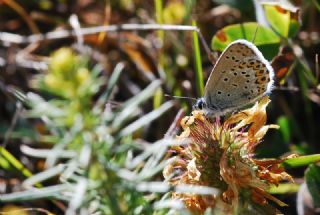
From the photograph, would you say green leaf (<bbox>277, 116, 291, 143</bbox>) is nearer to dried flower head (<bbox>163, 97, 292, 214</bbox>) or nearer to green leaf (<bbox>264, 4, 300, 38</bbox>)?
green leaf (<bbox>264, 4, 300, 38</bbox>)

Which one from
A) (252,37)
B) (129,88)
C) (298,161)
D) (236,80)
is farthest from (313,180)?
(129,88)

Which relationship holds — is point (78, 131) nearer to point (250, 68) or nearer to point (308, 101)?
point (250, 68)

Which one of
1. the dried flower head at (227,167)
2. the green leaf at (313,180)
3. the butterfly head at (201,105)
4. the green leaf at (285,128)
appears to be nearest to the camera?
the dried flower head at (227,167)

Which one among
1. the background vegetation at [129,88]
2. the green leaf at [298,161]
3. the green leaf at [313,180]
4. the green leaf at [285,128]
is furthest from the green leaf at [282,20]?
the green leaf at [298,161]

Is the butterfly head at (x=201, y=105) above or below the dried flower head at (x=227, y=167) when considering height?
above

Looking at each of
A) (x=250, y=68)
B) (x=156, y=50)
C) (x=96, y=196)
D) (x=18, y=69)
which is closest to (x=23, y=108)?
(x=18, y=69)

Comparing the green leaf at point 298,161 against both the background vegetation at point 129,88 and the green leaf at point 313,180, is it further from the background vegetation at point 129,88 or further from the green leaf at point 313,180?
the green leaf at point 313,180

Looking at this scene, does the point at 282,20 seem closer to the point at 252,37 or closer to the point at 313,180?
the point at 252,37
